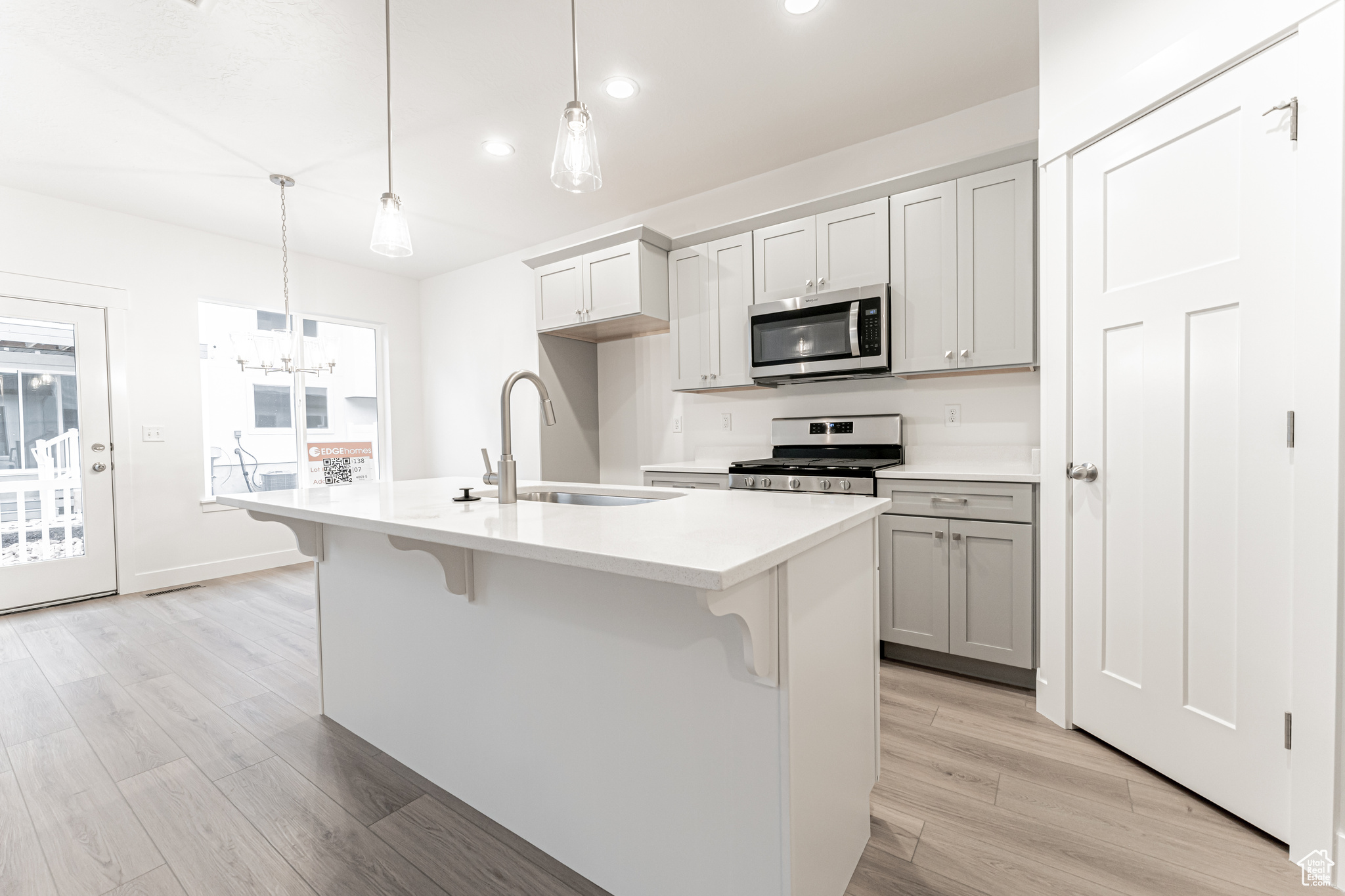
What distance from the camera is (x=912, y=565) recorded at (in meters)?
2.54

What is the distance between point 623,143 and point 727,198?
861 millimetres

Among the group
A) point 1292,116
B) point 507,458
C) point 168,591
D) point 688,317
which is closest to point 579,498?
point 507,458

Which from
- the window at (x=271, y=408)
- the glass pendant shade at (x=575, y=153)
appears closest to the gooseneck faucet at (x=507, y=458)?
the glass pendant shade at (x=575, y=153)

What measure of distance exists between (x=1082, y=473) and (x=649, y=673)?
1.68 meters

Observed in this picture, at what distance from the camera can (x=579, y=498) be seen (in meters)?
2.01

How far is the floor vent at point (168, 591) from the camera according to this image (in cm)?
392

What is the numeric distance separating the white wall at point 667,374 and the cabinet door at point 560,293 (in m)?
0.58

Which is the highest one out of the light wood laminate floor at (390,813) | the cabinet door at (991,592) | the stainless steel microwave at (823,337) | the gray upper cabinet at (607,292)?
the gray upper cabinet at (607,292)

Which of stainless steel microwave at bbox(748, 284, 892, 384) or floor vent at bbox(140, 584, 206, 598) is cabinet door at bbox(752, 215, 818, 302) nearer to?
stainless steel microwave at bbox(748, 284, 892, 384)

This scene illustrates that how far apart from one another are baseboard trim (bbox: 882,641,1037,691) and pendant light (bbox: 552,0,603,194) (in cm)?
236

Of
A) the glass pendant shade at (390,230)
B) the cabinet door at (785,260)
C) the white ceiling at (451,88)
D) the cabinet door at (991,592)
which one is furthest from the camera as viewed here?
the cabinet door at (785,260)

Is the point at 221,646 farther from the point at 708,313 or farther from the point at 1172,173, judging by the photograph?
the point at 1172,173

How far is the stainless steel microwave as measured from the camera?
2746mm

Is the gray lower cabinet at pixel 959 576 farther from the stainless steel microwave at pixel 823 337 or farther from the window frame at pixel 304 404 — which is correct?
the window frame at pixel 304 404
